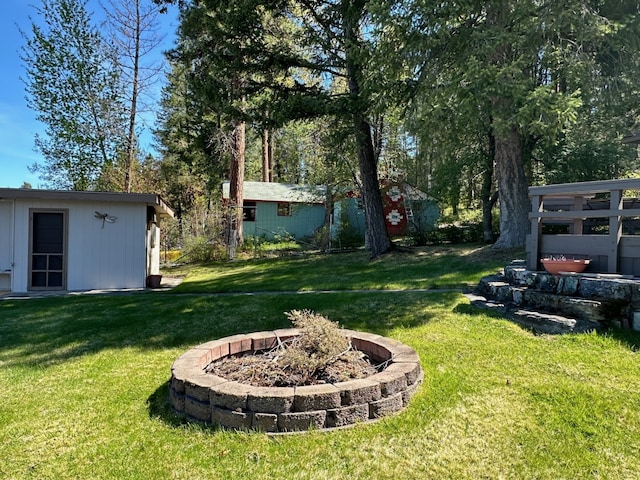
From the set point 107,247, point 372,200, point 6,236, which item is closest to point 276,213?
point 372,200

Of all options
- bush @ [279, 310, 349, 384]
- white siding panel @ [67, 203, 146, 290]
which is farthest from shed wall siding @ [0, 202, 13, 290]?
bush @ [279, 310, 349, 384]

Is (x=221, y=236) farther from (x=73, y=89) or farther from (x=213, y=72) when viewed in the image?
(x=73, y=89)

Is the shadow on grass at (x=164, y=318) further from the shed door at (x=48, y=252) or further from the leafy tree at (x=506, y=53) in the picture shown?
the leafy tree at (x=506, y=53)

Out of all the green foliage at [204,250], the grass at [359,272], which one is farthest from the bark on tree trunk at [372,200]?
the green foliage at [204,250]

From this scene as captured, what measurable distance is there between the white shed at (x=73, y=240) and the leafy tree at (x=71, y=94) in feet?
23.4

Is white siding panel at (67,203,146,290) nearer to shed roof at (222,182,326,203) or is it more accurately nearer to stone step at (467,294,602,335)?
stone step at (467,294,602,335)

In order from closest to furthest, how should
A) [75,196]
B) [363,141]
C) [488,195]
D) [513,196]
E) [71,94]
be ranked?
[75,196], [513,196], [363,141], [488,195], [71,94]

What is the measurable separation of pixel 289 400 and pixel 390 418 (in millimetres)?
714

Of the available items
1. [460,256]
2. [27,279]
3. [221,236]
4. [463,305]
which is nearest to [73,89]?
[221,236]

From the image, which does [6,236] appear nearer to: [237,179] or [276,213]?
[237,179]

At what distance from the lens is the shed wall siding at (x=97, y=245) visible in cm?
877

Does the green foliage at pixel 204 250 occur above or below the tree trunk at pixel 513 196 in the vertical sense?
below

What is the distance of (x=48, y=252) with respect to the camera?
8.95 m

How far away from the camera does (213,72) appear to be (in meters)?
9.96
